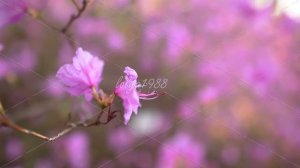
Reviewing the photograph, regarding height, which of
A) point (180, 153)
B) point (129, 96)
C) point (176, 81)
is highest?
point (129, 96)

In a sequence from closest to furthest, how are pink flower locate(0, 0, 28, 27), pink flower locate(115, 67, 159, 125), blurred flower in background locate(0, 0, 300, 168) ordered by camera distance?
pink flower locate(115, 67, 159, 125), pink flower locate(0, 0, 28, 27), blurred flower in background locate(0, 0, 300, 168)

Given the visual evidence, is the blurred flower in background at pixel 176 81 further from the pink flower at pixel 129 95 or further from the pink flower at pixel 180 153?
the pink flower at pixel 129 95

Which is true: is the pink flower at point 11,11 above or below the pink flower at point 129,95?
above

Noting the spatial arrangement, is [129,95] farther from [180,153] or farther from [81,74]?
[180,153]

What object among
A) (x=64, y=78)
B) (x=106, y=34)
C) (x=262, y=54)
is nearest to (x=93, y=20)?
(x=106, y=34)

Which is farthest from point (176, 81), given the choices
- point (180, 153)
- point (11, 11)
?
point (11, 11)

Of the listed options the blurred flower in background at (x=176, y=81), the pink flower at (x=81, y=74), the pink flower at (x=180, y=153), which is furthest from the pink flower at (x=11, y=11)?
the pink flower at (x=180, y=153)

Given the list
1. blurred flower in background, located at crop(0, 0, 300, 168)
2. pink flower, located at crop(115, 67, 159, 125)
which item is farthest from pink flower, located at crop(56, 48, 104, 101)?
blurred flower in background, located at crop(0, 0, 300, 168)

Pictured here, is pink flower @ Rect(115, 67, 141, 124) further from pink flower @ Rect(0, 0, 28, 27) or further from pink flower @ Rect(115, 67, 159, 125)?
pink flower @ Rect(0, 0, 28, 27)
